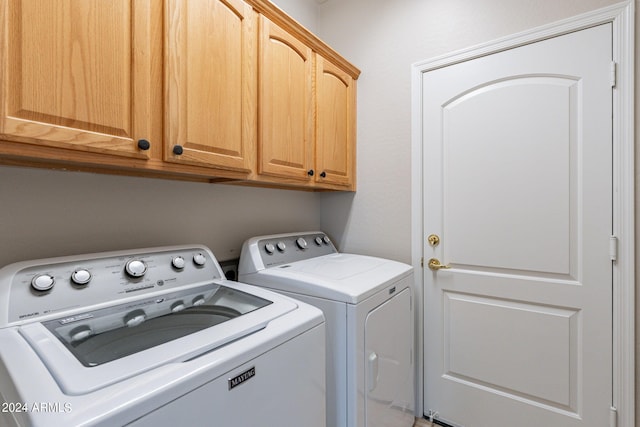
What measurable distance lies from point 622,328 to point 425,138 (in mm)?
1310

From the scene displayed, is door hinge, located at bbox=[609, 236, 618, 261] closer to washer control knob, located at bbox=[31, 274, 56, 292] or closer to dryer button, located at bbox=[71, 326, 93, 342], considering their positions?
dryer button, located at bbox=[71, 326, 93, 342]

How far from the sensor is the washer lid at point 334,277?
122 centimetres

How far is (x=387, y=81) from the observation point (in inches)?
78.6

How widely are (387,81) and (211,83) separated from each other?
4.15 ft

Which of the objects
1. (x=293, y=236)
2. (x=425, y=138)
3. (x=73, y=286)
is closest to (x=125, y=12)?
(x=73, y=286)

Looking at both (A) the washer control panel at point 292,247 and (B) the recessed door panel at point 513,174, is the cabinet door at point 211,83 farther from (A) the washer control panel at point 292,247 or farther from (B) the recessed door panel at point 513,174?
(B) the recessed door panel at point 513,174

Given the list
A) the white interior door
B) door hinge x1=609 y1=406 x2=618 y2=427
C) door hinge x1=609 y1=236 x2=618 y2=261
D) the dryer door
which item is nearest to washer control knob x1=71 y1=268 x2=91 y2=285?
the dryer door

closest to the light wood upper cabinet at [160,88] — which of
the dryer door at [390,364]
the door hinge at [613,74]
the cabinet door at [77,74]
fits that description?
the cabinet door at [77,74]

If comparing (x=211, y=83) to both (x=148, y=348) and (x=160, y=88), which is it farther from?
(x=148, y=348)

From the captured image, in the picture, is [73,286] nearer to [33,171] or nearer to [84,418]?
[33,171]

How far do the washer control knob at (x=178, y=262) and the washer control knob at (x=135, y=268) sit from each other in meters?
0.11

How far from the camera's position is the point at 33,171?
104cm

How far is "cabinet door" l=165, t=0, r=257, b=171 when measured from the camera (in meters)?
1.05

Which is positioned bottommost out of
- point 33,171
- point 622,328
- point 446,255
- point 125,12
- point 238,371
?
point 622,328
